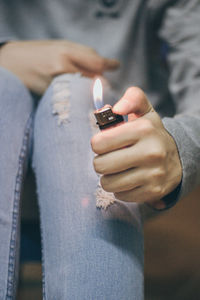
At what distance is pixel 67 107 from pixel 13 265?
10.3 inches

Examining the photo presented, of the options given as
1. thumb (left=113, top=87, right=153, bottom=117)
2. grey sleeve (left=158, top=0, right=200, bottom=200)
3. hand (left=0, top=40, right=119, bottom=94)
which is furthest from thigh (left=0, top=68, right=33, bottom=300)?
grey sleeve (left=158, top=0, right=200, bottom=200)

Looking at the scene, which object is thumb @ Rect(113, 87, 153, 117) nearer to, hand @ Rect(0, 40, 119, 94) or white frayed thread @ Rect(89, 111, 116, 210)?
white frayed thread @ Rect(89, 111, 116, 210)

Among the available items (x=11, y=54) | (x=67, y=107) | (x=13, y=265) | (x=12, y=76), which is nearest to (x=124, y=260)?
(x=13, y=265)

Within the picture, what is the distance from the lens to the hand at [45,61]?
1.99 feet

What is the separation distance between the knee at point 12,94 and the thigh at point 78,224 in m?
0.05

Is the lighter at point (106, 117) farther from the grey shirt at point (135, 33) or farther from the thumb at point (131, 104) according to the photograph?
the grey shirt at point (135, 33)

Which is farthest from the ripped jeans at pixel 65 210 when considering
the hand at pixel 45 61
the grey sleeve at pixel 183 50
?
the grey sleeve at pixel 183 50

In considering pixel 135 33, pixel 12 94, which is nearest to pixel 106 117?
pixel 12 94

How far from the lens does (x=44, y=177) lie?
0.46 meters

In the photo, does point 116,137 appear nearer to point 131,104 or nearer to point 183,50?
point 131,104

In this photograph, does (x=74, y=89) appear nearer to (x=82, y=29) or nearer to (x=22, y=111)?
(x=22, y=111)

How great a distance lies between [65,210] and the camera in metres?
0.41

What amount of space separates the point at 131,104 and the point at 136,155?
2.6 inches

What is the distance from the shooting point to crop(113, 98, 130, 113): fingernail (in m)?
0.35
